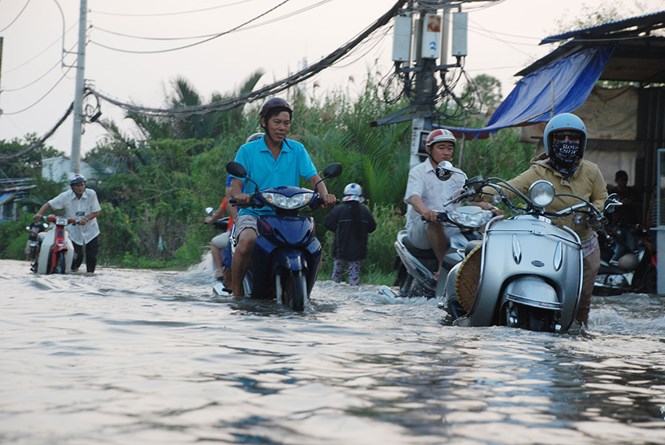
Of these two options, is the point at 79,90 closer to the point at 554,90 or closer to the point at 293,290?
the point at 554,90

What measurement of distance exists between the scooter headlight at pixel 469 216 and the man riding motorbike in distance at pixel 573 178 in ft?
3.91

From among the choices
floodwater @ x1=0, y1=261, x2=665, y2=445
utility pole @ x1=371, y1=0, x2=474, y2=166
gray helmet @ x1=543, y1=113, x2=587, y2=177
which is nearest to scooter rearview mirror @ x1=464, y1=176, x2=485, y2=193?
gray helmet @ x1=543, y1=113, x2=587, y2=177

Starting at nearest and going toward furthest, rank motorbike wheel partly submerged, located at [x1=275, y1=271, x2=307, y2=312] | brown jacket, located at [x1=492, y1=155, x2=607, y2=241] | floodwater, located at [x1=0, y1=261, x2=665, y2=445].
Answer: floodwater, located at [x1=0, y1=261, x2=665, y2=445] → brown jacket, located at [x1=492, y1=155, x2=607, y2=241] → motorbike wheel partly submerged, located at [x1=275, y1=271, x2=307, y2=312]

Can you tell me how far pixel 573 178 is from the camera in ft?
25.3

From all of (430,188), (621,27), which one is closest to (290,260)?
(430,188)

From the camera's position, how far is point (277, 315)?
307 inches

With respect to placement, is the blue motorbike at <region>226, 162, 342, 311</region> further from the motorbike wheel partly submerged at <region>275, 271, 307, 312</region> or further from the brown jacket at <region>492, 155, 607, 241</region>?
the brown jacket at <region>492, 155, 607, 241</region>

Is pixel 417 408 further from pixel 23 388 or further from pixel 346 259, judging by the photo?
pixel 346 259

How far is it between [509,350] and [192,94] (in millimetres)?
32029

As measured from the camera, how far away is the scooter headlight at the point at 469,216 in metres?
8.93

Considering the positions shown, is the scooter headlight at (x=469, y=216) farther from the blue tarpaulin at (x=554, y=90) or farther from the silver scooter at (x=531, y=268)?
the blue tarpaulin at (x=554, y=90)

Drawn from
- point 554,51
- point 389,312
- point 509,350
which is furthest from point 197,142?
point 509,350

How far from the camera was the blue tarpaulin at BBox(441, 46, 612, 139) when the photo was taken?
16703mm

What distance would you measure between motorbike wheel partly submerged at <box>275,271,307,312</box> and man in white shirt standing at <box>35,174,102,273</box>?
9527 millimetres
